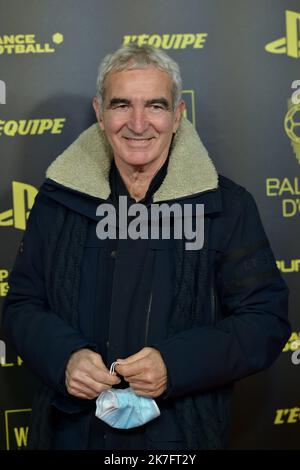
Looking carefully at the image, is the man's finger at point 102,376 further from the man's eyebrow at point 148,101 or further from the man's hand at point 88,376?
the man's eyebrow at point 148,101

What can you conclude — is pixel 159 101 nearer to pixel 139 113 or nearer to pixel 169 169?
pixel 139 113

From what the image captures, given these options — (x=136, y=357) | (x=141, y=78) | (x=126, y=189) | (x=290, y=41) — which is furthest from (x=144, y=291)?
(x=290, y=41)

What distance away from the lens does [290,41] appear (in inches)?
83.4

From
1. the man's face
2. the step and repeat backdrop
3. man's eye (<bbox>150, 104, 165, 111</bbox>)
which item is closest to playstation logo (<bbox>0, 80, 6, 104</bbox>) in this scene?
the step and repeat backdrop

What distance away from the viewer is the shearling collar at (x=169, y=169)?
1605mm

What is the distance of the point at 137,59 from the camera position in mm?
1574

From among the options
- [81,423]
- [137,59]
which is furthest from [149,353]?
[137,59]

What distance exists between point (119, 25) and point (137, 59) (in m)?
0.56

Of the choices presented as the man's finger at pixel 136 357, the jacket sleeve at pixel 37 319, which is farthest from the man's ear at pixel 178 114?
the man's finger at pixel 136 357

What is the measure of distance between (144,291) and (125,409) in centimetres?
27

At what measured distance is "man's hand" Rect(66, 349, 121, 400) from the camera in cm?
145

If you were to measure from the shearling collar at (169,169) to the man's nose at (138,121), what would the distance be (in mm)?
131

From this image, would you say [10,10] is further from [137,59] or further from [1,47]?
[137,59]

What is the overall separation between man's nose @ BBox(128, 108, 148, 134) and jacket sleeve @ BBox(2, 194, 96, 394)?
292 mm
